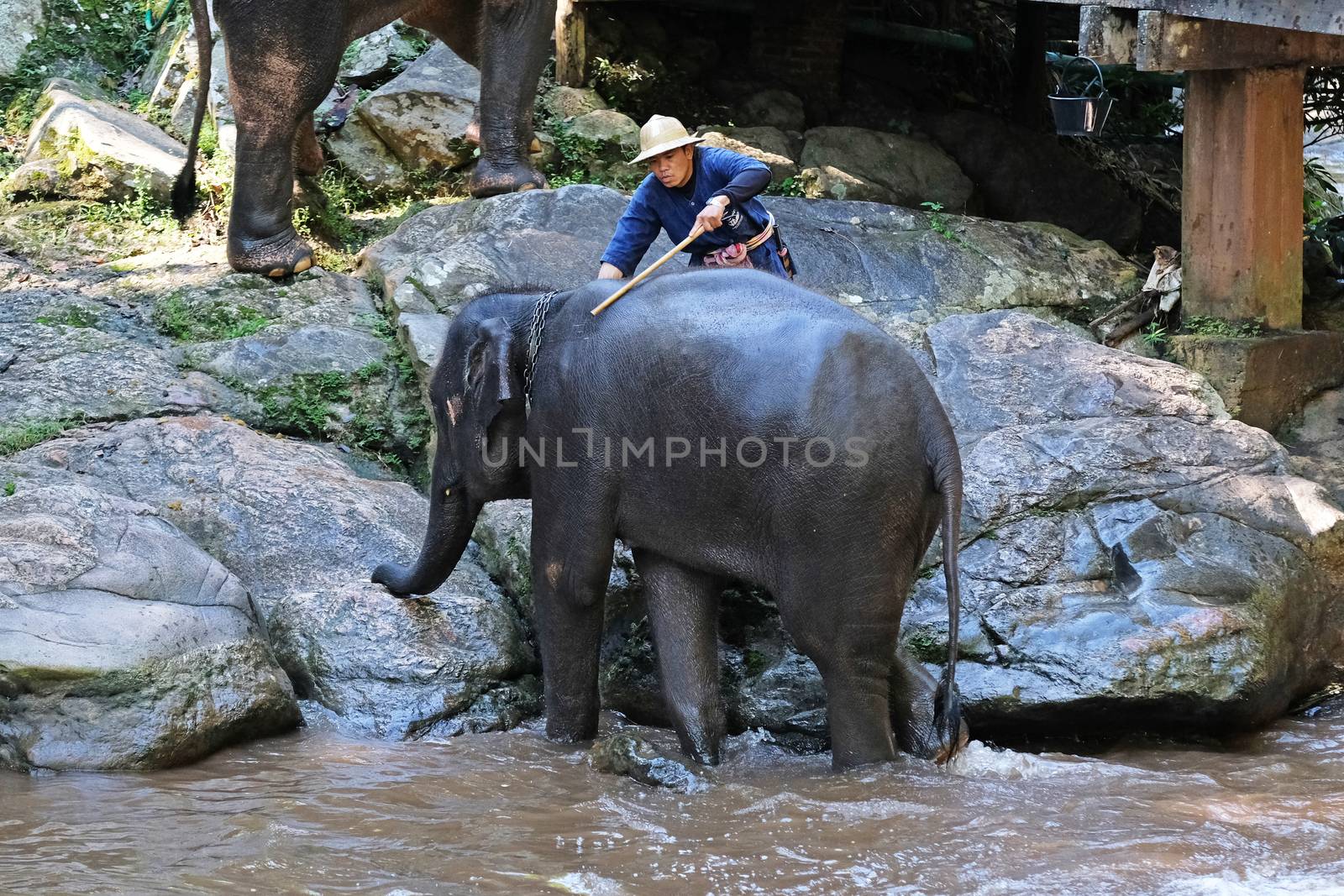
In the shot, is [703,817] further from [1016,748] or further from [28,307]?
[28,307]

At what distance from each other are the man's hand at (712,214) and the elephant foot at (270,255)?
10.4ft

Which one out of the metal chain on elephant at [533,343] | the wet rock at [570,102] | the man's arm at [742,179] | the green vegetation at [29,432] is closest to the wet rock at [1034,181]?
the wet rock at [570,102]

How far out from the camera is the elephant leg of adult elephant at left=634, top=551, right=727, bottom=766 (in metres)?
4.70

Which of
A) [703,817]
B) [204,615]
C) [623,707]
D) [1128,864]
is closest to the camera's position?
[1128,864]

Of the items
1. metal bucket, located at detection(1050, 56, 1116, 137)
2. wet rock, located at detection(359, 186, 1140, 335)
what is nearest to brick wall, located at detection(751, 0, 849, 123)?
wet rock, located at detection(359, 186, 1140, 335)

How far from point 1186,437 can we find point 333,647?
11.0ft

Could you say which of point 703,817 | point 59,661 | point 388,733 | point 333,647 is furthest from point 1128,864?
point 59,661

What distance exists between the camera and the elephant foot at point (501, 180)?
324 inches

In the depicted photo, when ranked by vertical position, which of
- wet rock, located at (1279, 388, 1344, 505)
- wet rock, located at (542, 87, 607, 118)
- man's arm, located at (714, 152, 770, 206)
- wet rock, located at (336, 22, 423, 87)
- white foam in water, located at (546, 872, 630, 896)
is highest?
wet rock, located at (336, 22, 423, 87)

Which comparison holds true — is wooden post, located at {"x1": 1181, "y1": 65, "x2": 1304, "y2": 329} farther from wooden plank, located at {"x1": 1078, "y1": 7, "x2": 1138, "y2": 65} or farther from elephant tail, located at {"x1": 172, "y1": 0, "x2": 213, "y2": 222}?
elephant tail, located at {"x1": 172, "y1": 0, "x2": 213, "y2": 222}

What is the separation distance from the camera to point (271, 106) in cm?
728

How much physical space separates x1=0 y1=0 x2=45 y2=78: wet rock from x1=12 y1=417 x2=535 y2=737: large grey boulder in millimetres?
5008

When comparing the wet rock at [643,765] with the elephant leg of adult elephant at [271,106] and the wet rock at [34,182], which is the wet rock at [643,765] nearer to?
the elephant leg of adult elephant at [271,106]

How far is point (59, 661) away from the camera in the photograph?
454 centimetres
